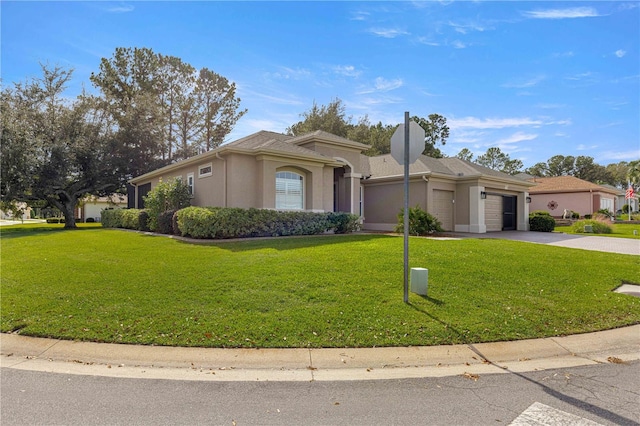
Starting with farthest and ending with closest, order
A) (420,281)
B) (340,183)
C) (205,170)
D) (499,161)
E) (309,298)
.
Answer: (499,161), (340,183), (205,170), (420,281), (309,298)

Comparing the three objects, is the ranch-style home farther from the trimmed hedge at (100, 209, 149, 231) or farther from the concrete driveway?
the concrete driveway

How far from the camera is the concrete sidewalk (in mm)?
3916

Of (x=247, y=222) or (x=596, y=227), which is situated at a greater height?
(x=247, y=222)

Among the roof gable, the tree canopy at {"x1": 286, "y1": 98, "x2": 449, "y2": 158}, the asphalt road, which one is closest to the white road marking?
the asphalt road

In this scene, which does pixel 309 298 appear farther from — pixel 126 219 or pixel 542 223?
pixel 542 223

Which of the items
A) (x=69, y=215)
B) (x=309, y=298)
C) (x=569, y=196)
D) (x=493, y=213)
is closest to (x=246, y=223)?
(x=309, y=298)

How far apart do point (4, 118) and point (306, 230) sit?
19238mm

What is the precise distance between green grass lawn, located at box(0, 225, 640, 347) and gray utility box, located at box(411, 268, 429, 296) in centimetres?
16

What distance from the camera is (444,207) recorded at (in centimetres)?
2003

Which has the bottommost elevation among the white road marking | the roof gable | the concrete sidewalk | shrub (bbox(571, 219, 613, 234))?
the white road marking

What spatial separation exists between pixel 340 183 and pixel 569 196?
26.7m

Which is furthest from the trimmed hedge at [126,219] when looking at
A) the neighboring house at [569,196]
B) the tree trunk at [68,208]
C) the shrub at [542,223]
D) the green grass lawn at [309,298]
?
the neighboring house at [569,196]

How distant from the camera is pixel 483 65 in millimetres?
11656

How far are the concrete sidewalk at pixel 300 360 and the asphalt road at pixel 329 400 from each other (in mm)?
164
